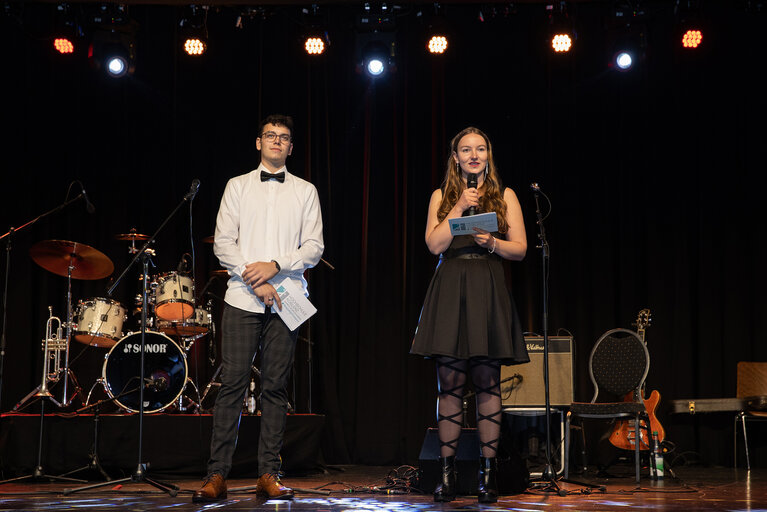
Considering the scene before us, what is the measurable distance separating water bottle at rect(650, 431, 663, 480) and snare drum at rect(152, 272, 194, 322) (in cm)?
328

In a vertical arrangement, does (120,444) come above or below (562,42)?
below

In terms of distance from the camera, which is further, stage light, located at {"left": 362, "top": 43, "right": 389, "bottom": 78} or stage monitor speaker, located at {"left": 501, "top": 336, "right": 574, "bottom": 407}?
stage light, located at {"left": 362, "top": 43, "right": 389, "bottom": 78}

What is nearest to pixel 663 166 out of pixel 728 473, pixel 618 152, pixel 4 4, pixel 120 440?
pixel 618 152

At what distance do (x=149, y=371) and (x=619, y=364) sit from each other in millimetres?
3306

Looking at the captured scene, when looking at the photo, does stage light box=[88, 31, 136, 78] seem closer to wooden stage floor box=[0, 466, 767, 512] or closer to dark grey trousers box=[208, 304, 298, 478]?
wooden stage floor box=[0, 466, 767, 512]

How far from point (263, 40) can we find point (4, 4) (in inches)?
80.9

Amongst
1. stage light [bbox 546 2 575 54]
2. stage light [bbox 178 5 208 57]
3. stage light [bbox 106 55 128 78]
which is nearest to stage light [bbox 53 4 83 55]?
stage light [bbox 106 55 128 78]

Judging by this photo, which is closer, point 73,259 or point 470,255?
point 470,255

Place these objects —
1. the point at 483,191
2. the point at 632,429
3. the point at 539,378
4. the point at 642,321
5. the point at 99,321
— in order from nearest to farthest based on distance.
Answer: the point at 483,191
the point at 539,378
the point at 632,429
the point at 99,321
the point at 642,321

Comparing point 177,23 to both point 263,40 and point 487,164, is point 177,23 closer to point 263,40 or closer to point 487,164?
point 263,40

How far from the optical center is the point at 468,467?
11.7ft

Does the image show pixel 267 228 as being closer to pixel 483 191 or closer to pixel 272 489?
pixel 483 191

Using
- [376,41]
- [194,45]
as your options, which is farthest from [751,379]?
[194,45]

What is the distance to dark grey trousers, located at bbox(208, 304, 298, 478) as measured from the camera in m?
3.51
